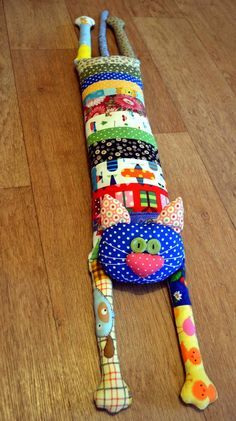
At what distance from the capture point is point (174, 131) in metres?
1.31

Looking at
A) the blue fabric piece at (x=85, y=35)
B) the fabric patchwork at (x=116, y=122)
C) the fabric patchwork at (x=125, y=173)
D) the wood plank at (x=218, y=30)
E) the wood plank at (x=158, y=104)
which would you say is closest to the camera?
the fabric patchwork at (x=125, y=173)

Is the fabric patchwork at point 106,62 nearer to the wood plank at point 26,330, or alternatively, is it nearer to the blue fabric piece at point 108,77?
the blue fabric piece at point 108,77

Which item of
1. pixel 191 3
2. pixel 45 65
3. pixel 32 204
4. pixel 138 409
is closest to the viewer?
pixel 138 409

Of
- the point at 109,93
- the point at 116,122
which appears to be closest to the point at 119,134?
the point at 116,122

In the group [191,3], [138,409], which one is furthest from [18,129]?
[191,3]

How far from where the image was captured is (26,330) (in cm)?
87

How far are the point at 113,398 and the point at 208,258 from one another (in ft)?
1.35

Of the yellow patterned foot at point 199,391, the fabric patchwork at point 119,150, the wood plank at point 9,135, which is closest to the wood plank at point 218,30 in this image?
the fabric patchwork at point 119,150

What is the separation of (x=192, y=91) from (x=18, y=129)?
61cm

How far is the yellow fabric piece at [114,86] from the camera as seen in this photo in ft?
3.87

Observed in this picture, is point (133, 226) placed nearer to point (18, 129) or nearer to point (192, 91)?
point (18, 129)

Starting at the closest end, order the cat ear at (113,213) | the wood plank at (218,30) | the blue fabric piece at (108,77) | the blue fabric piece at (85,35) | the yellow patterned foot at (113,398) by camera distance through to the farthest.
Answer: the yellow patterned foot at (113,398) → the cat ear at (113,213) → the blue fabric piece at (108,77) → the blue fabric piece at (85,35) → the wood plank at (218,30)

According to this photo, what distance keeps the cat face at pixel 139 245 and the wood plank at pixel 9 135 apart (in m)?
0.33

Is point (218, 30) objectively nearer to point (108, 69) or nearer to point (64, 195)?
point (108, 69)
